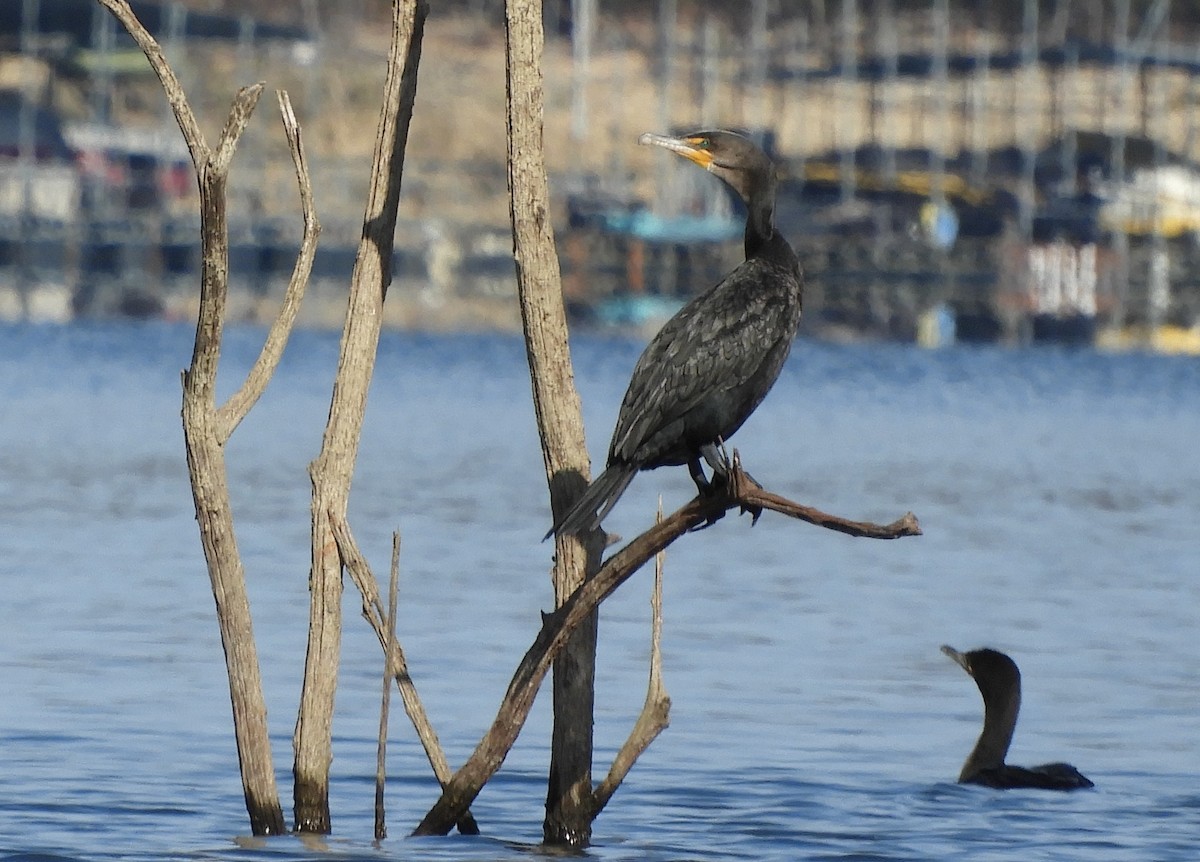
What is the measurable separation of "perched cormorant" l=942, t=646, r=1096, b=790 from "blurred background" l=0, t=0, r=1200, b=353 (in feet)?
179

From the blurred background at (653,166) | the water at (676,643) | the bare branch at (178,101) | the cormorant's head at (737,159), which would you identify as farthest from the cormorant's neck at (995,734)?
the blurred background at (653,166)

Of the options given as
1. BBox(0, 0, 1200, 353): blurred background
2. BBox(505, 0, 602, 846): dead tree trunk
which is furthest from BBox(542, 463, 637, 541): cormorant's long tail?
BBox(0, 0, 1200, 353): blurred background

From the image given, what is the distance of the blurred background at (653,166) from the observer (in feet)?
225

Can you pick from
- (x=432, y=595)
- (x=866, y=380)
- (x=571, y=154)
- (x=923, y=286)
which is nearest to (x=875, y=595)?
(x=432, y=595)

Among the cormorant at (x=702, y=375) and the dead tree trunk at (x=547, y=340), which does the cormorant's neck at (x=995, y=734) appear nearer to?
the dead tree trunk at (x=547, y=340)

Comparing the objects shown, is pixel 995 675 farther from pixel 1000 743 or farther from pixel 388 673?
pixel 388 673

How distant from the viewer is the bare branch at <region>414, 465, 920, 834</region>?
23.5 ft

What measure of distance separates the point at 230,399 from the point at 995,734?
4357 mm

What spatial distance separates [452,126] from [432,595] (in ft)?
232

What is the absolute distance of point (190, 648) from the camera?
45.6 feet

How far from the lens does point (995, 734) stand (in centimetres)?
1091

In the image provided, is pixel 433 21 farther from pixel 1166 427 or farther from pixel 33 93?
pixel 1166 427

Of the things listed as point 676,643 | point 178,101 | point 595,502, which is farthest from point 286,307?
point 676,643

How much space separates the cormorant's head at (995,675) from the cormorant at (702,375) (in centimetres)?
343
